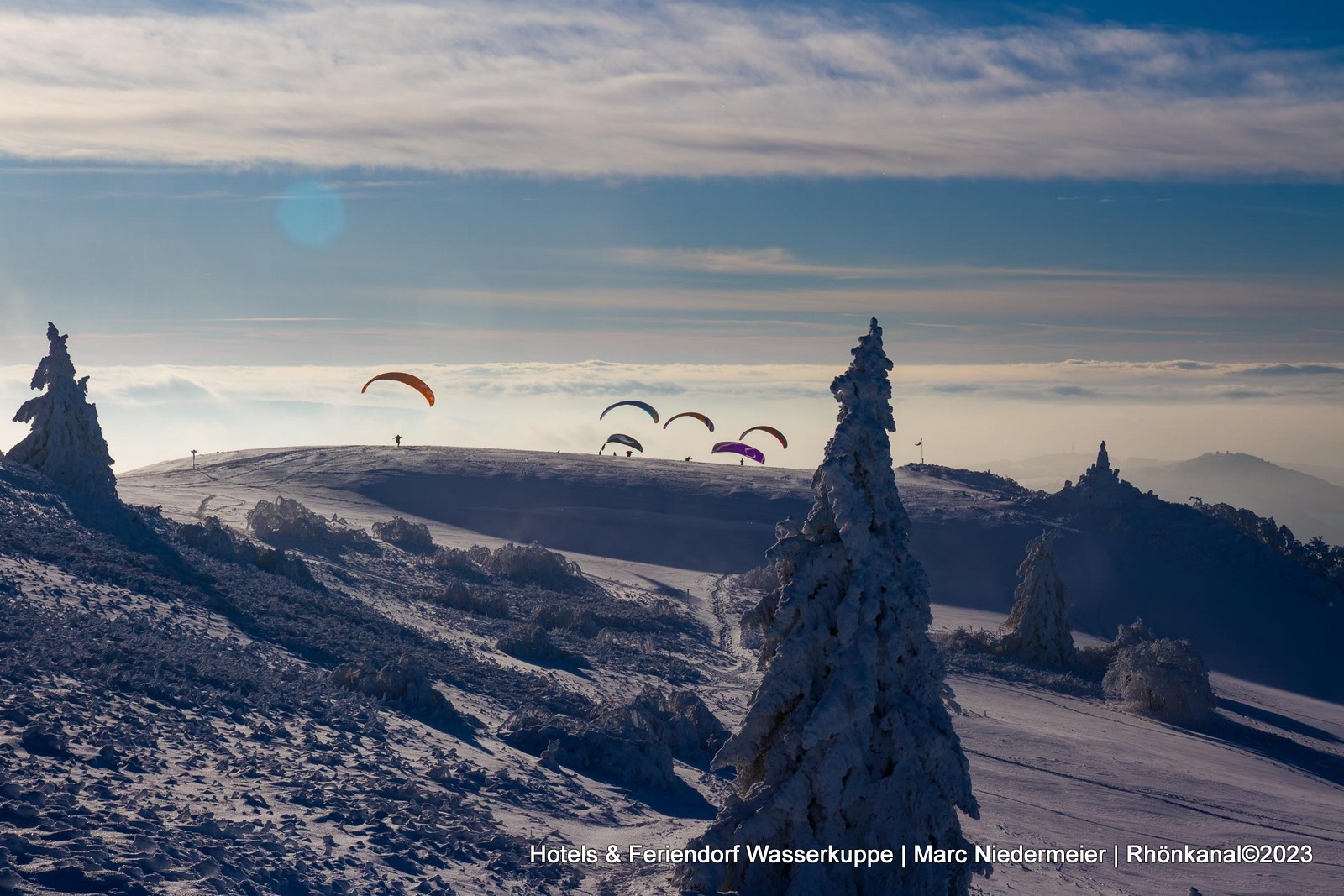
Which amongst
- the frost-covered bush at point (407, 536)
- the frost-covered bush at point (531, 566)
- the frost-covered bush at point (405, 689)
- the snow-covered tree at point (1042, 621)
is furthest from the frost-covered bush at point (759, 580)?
the frost-covered bush at point (405, 689)

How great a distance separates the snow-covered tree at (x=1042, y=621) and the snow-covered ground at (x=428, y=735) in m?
2.59

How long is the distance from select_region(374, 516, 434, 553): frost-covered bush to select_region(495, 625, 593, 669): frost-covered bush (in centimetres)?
1571

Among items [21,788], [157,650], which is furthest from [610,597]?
[21,788]

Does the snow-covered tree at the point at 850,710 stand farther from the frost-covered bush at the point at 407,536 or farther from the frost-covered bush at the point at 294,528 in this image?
the frost-covered bush at the point at 407,536

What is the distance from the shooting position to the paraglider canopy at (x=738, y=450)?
64812 mm

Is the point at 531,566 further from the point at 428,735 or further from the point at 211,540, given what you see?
the point at 428,735

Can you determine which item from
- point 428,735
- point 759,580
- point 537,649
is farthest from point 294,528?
point 428,735

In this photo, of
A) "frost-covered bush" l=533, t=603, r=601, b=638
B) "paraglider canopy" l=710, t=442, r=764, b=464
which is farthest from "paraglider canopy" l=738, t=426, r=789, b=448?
"frost-covered bush" l=533, t=603, r=601, b=638

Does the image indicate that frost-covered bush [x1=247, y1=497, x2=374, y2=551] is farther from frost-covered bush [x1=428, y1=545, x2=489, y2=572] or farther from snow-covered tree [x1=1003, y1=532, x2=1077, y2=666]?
snow-covered tree [x1=1003, y1=532, x2=1077, y2=666]

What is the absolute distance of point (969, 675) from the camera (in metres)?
37.3

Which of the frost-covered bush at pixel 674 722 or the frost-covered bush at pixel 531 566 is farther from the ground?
the frost-covered bush at pixel 531 566

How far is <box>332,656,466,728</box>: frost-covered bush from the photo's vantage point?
20.0m

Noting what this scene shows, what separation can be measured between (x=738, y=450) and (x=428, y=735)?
159 feet

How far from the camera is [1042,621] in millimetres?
40250
